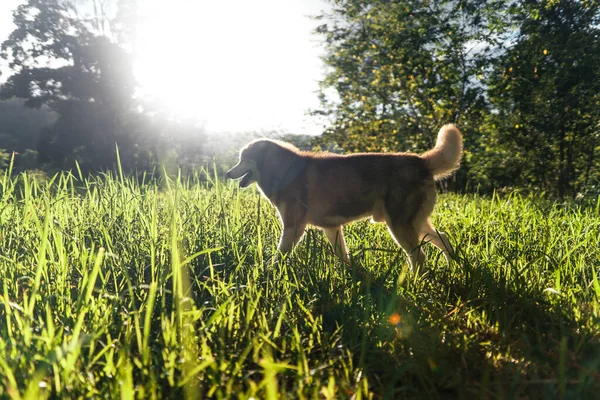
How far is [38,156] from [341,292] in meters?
30.8

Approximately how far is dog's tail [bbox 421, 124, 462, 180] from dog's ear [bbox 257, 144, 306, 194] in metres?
1.36

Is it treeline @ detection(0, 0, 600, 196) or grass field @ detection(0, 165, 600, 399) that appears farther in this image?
treeline @ detection(0, 0, 600, 196)

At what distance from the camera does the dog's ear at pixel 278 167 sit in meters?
4.37

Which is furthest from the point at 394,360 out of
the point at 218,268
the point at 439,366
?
the point at 218,268

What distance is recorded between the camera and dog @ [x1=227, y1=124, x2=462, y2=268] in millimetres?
4008

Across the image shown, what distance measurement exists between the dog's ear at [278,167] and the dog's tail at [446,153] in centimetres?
136

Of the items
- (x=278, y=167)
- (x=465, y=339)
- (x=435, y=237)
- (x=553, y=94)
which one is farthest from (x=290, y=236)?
(x=553, y=94)

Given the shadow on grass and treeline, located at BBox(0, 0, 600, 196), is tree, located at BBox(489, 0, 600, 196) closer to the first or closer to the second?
treeline, located at BBox(0, 0, 600, 196)

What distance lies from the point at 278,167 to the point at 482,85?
9.04m

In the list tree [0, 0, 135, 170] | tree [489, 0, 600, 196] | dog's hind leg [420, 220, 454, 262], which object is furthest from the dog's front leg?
tree [0, 0, 135, 170]

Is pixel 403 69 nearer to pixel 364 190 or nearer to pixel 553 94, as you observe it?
pixel 553 94

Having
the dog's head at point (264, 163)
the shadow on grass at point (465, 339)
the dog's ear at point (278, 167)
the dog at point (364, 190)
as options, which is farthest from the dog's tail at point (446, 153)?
the shadow on grass at point (465, 339)

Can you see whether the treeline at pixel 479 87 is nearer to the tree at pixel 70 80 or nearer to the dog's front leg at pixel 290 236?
the dog's front leg at pixel 290 236

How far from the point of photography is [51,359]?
133cm
